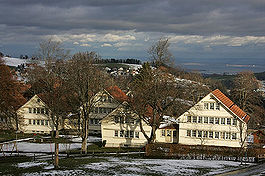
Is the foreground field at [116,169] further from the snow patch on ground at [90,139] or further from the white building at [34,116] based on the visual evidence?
the white building at [34,116]

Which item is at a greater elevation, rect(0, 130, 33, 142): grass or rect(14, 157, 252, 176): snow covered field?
rect(14, 157, 252, 176): snow covered field

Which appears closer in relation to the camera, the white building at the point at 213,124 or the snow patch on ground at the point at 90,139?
the white building at the point at 213,124

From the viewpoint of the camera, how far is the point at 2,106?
173 ft

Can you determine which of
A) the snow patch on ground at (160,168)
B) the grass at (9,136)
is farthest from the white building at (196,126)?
the snow patch on ground at (160,168)

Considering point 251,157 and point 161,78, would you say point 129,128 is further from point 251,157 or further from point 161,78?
point 251,157

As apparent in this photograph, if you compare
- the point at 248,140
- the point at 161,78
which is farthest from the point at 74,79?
the point at 248,140

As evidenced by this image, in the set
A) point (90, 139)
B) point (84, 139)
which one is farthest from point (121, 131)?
point (84, 139)

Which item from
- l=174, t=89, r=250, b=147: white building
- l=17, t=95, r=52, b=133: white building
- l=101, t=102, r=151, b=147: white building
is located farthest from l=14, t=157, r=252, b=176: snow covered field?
l=17, t=95, r=52, b=133: white building

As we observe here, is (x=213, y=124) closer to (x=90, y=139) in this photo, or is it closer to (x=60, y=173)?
(x=90, y=139)

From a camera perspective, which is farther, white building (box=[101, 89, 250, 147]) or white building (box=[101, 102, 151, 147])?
white building (box=[101, 102, 151, 147])

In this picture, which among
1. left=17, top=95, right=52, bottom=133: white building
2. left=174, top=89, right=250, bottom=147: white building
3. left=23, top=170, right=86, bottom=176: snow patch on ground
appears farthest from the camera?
left=17, top=95, right=52, bottom=133: white building

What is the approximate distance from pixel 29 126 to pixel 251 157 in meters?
47.4

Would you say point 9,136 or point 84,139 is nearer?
point 84,139

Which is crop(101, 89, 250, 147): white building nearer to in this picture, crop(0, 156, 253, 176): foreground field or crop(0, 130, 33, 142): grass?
crop(0, 130, 33, 142): grass
